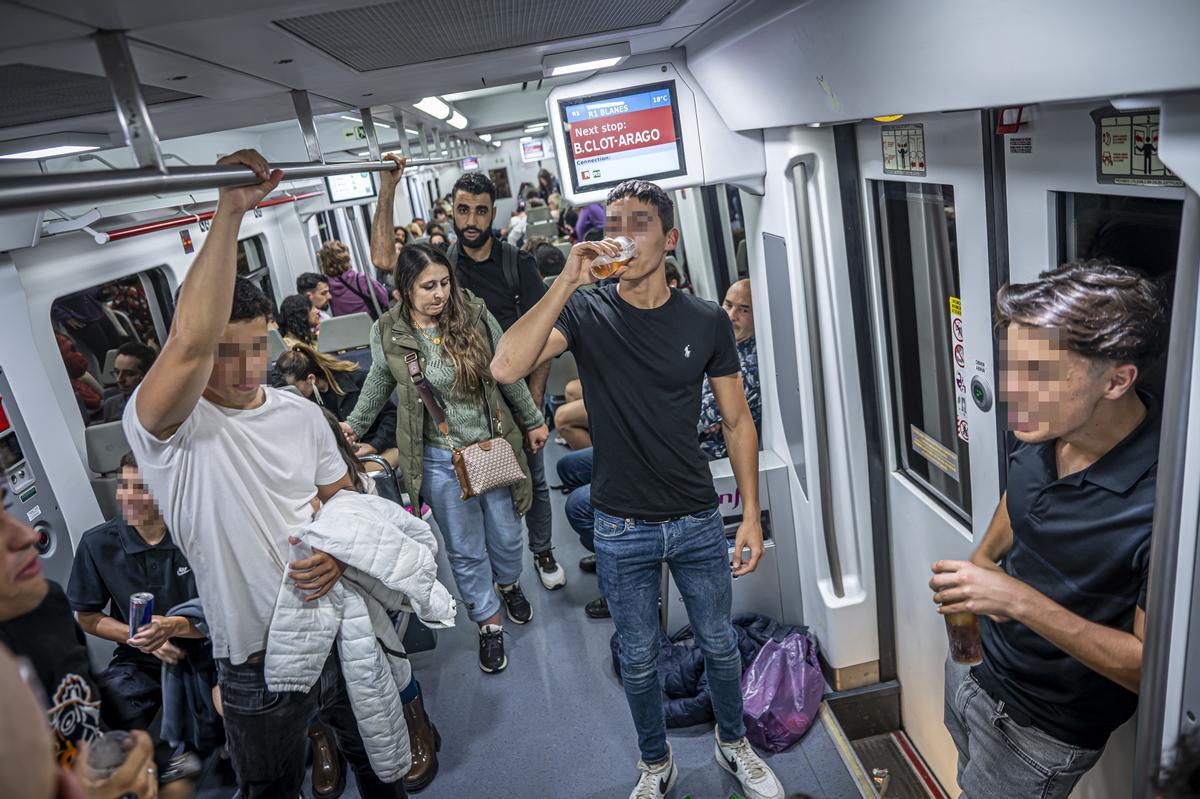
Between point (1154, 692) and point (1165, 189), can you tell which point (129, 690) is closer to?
point (1154, 692)

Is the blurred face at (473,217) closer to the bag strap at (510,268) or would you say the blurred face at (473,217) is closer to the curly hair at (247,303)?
the bag strap at (510,268)

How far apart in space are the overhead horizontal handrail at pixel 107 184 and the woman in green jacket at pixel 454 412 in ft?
6.63

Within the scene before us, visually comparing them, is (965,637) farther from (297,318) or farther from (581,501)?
(297,318)

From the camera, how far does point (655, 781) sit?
3.08 metres

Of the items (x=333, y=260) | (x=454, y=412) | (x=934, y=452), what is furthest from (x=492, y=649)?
(x=333, y=260)

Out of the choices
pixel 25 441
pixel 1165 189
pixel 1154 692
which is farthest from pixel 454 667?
pixel 1165 189

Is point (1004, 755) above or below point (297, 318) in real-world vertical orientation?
below

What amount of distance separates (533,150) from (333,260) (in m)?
14.3

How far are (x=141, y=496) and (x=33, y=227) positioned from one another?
80.1 inches

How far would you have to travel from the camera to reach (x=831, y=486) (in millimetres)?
3469

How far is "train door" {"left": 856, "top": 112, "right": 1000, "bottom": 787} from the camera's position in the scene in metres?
2.44

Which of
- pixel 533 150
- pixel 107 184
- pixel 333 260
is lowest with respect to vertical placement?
pixel 333 260

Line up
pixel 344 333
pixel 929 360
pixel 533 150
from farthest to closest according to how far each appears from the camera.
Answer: pixel 533 150 < pixel 344 333 < pixel 929 360

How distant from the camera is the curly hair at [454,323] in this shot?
370 cm
